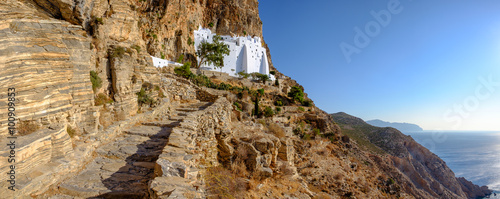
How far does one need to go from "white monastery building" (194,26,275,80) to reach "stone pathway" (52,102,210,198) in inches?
1207

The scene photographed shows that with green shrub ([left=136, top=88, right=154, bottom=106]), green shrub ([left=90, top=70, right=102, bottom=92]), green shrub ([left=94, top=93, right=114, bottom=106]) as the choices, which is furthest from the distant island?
green shrub ([left=90, top=70, right=102, bottom=92])

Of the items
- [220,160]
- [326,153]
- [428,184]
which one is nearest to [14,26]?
[220,160]

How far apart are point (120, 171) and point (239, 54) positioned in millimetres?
38550

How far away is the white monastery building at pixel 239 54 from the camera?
120ft

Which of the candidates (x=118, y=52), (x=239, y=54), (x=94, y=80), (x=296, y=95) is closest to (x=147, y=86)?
(x=118, y=52)

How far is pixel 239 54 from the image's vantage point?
40750mm

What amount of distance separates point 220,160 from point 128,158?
2.59 metres

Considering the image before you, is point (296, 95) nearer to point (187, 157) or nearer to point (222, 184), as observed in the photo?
point (222, 184)

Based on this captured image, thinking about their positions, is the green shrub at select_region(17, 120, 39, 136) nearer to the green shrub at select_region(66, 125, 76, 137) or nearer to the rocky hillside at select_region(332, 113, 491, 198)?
the green shrub at select_region(66, 125, 76, 137)

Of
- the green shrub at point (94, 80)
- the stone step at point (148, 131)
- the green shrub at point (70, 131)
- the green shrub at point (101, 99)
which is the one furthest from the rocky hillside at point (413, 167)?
the green shrub at point (70, 131)

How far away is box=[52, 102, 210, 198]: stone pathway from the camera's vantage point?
288 centimetres

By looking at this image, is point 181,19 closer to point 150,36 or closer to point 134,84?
point 150,36

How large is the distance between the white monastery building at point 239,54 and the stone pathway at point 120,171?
3065cm

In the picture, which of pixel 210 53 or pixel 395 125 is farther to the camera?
pixel 395 125
